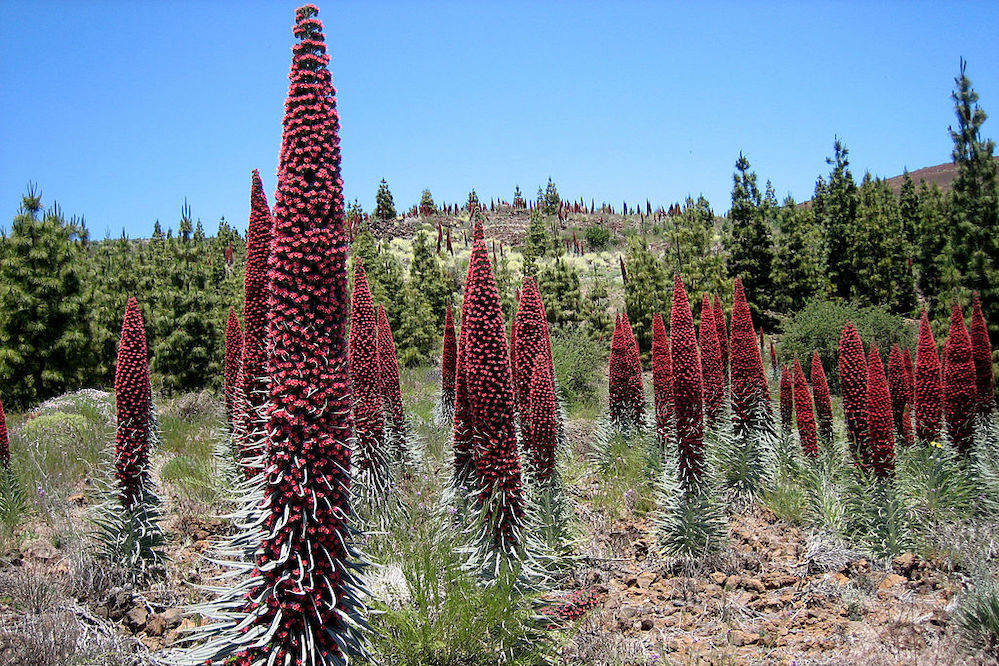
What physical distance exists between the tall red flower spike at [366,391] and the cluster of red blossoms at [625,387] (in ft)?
13.9

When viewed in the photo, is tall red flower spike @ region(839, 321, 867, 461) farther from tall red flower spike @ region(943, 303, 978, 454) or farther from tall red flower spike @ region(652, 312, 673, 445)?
tall red flower spike @ region(652, 312, 673, 445)

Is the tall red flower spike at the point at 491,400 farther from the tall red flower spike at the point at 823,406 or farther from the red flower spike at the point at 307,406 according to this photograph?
the tall red flower spike at the point at 823,406

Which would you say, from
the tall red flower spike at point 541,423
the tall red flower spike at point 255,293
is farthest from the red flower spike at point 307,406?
the tall red flower spike at point 541,423

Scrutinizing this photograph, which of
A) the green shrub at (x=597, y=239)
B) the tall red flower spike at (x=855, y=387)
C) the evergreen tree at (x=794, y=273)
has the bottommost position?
the tall red flower spike at (x=855, y=387)

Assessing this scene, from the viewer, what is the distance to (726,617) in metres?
5.32

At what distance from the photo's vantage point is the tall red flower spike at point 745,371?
8.13m

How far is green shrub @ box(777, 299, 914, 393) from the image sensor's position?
2738 cm

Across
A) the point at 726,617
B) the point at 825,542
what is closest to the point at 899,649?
the point at 726,617

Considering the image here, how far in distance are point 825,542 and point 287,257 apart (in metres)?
6.35

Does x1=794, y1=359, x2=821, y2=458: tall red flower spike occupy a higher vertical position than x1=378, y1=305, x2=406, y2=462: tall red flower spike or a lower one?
lower

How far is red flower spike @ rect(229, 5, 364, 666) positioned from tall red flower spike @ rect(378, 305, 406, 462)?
4.33 metres

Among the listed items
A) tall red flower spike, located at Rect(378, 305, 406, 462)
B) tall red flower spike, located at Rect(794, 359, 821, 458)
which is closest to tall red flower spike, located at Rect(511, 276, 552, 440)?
tall red flower spike, located at Rect(378, 305, 406, 462)

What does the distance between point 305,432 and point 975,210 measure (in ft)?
72.6

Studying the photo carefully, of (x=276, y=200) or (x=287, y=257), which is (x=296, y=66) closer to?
(x=276, y=200)
